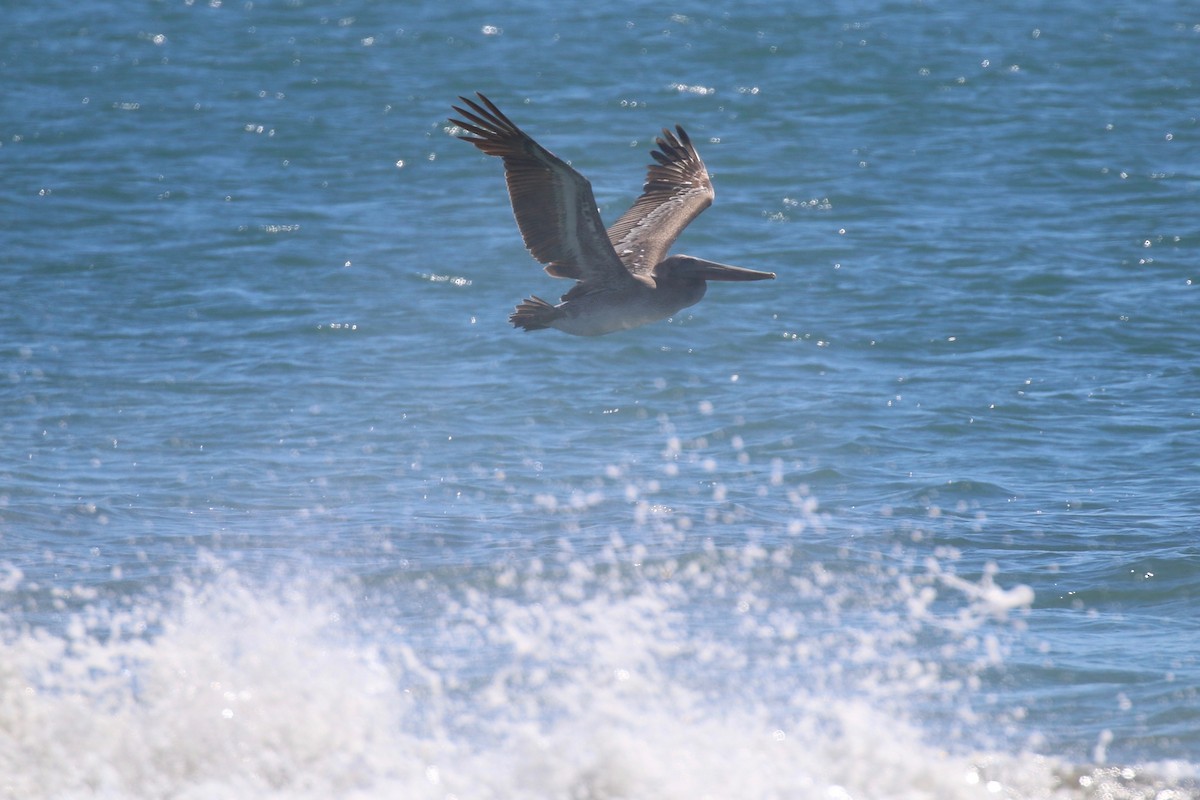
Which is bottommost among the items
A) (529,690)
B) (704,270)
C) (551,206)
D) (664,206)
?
(529,690)

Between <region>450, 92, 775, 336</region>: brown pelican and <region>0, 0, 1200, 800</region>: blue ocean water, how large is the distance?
65.8 inches

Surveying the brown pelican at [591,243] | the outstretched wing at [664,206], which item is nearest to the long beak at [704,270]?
the brown pelican at [591,243]

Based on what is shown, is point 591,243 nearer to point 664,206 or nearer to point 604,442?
point 664,206

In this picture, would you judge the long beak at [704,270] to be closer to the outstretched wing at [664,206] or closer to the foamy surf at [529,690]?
the outstretched wing at [664,206]

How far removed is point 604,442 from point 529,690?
11.3ft

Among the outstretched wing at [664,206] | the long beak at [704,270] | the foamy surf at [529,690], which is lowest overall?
the foamy surf at [529,690]

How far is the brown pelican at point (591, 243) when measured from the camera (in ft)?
20.6

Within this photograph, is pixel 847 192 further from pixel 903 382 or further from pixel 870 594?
pixel 870 594

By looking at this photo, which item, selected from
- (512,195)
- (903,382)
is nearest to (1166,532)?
(903,382)

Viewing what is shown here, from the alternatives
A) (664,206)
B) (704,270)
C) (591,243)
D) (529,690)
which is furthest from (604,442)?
(591,243)

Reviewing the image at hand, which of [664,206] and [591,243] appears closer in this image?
[591,243]

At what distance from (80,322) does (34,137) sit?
603 centimetres

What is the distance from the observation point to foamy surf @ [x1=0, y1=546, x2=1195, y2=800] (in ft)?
20.3

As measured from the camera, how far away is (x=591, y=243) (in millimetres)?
6656
